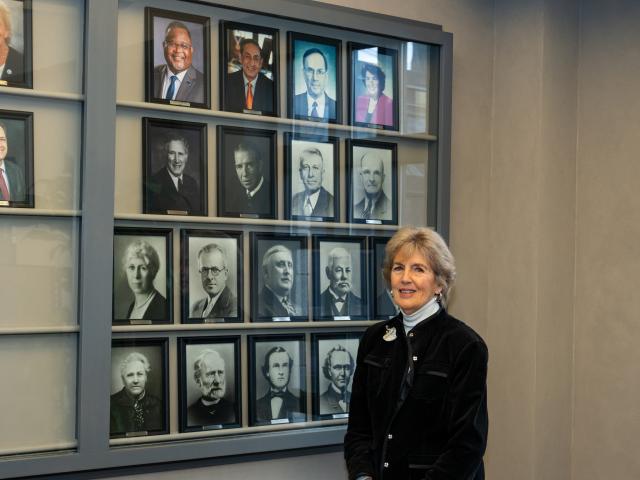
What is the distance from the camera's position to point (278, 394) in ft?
12.1

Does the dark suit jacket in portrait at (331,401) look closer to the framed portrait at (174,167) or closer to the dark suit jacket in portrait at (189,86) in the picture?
the framed portrait at (174,167)

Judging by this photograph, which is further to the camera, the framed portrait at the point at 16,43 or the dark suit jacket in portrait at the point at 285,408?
the dark suit jacket in portrait at the point at 285,408

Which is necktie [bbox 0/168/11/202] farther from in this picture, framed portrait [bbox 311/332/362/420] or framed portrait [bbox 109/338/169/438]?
framed portrait [bbox 311/332/362/420]

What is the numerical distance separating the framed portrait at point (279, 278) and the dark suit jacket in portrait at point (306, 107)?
54 centimetres

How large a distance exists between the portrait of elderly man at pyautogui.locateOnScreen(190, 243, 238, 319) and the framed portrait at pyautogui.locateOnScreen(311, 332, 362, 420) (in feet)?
1.52

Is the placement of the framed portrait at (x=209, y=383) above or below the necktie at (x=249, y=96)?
below

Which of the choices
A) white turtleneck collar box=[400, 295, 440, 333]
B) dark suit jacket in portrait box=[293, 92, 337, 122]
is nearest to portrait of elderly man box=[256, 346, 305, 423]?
white turtleneck collar box=[400, 295, 440, 333]

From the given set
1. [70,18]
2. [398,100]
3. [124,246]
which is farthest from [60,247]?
[398,100]

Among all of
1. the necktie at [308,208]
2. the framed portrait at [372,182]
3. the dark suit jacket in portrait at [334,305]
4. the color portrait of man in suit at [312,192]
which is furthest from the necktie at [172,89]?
the dark suit jacket in portrait at [334,305]

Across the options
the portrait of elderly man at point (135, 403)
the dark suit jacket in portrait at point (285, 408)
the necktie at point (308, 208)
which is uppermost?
the necktie at point (308, 208)

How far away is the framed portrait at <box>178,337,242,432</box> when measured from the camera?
3.45 m

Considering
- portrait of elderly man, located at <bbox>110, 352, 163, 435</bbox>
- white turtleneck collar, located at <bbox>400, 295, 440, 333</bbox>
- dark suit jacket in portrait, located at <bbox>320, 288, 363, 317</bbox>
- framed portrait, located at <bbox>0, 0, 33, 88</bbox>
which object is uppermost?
framed portrait, located at <bbox>0, 0, 33, 88</bbox>

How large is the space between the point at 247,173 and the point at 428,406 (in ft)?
4.39

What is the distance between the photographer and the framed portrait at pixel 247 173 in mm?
3549
